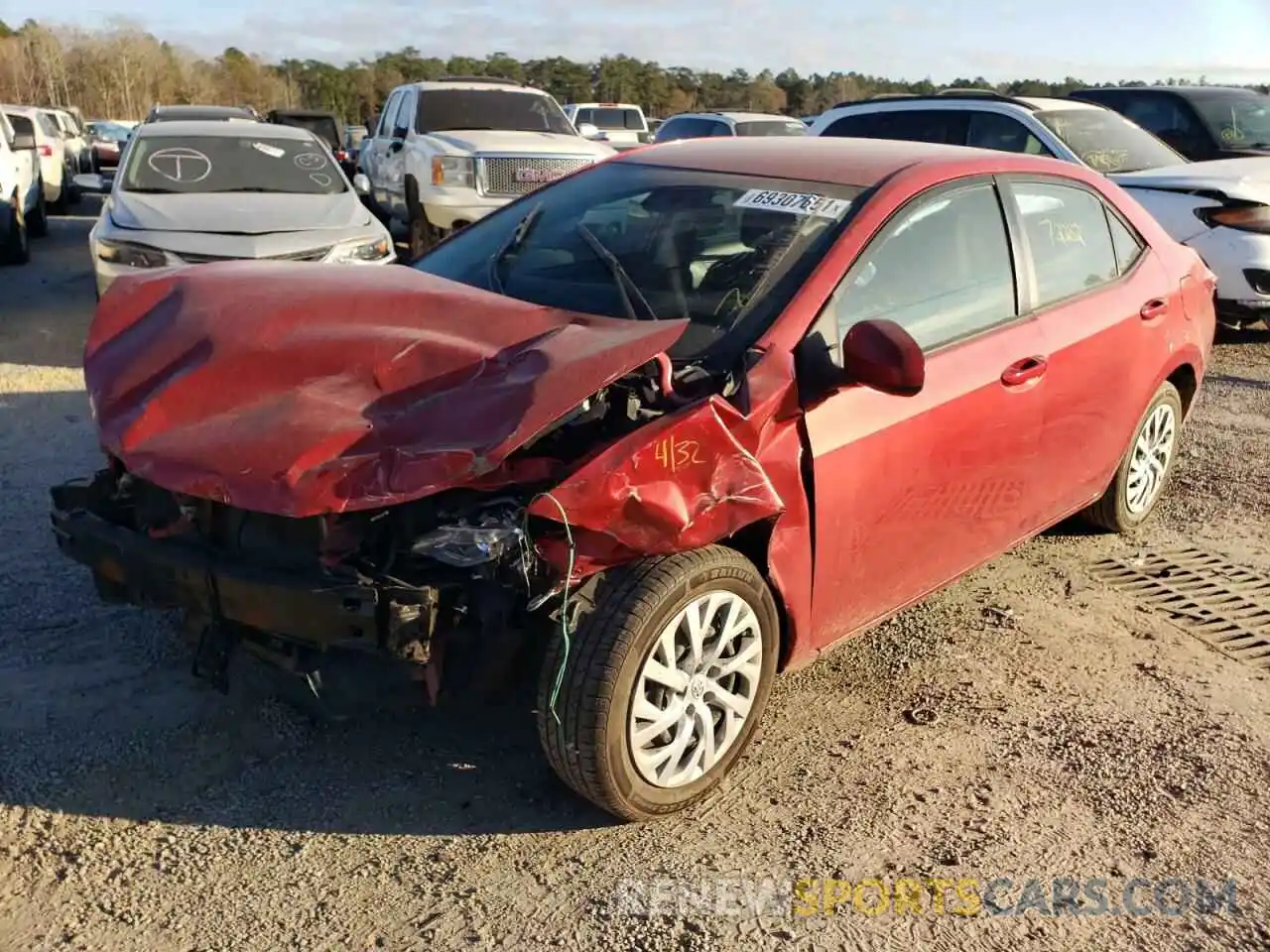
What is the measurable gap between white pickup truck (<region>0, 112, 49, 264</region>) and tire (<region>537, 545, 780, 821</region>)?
1135 centimetres

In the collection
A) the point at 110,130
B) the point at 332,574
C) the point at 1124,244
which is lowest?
the point at 110,130

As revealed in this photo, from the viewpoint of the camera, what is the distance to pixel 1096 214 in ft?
15.0

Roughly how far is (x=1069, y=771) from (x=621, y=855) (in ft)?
4.67

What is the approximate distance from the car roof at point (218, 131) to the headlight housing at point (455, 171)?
63.7 inches

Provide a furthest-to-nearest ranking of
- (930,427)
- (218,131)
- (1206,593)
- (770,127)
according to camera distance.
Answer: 1. (770,127)
2. (218,131)
3. (1206,593)
4. (930,427)

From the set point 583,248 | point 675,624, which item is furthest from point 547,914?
point 583,248

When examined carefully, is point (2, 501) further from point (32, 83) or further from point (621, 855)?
point (32, 83)

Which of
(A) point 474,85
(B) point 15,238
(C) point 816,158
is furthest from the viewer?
(A) point 474,85

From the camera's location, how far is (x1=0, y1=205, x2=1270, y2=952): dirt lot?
2.70 metres

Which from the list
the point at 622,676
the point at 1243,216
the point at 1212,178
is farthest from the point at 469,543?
the point at 1212,178

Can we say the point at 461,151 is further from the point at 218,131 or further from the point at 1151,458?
the point at 1151,458

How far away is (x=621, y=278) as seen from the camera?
369cm

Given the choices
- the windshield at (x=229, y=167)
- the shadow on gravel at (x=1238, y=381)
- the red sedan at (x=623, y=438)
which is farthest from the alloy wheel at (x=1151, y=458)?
the windshield at (x=229, y=167)

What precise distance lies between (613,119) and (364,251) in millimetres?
19270
